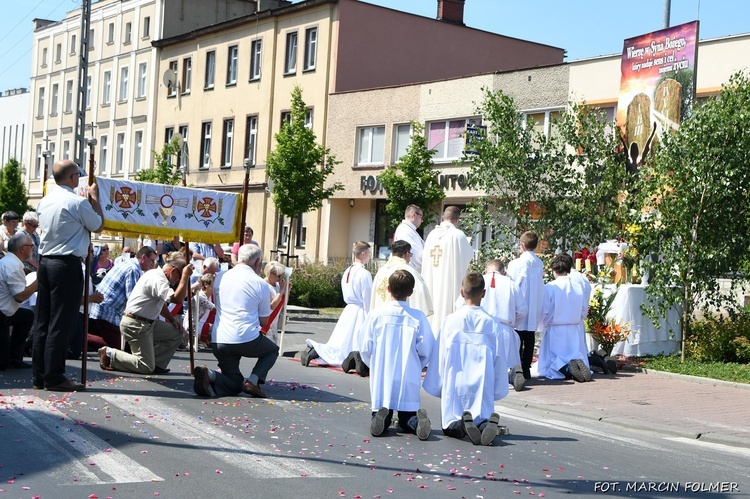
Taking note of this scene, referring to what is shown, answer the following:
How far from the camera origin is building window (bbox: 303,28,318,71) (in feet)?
135

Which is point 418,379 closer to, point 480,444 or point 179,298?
point 480,444

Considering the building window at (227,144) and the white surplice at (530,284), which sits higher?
the building window at (227,144)

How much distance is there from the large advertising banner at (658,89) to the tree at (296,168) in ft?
51.5

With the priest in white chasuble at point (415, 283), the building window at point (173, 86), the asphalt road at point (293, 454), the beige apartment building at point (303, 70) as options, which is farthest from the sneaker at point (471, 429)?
the building window at point (173, 86)

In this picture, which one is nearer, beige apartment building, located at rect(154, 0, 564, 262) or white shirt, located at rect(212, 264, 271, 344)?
white shirt, located at rect(212, 264, 271, 344)

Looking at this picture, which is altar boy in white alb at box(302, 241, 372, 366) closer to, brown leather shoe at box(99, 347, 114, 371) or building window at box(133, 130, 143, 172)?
brown leather shoe at box(99, 347, 114, 371)

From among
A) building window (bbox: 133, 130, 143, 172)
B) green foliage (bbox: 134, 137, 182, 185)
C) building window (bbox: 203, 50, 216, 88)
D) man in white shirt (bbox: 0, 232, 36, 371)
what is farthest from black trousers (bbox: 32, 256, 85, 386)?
building window (bbox: 133, 130, 143, 172)

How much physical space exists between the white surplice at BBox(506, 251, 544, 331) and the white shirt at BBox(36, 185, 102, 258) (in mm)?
6017

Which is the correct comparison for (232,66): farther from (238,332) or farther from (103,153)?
(238,332)

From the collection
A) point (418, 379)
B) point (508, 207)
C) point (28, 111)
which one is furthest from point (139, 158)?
point (418, 379)

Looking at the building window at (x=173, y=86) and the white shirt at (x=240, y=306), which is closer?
the white shirt at (x=240, y=306)

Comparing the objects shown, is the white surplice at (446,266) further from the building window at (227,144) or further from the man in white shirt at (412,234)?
the building window at (227,144)

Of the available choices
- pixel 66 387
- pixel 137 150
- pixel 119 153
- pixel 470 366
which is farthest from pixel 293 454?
pixel 119 153

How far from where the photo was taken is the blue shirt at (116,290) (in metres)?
14.0
